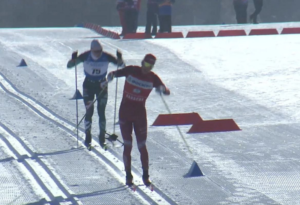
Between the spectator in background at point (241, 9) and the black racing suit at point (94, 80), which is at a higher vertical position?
the black racing suit at point (94, 80)

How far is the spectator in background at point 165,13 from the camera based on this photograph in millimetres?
27297

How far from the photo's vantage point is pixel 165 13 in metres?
27.8

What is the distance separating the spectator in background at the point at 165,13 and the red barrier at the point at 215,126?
13672 millimetres

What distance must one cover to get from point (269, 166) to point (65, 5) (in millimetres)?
28243

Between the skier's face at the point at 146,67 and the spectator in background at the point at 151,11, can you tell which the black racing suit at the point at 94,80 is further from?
the spectator in background at the point at 151,11

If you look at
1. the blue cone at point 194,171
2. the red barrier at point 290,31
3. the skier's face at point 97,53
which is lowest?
the red barrier at point 290,31

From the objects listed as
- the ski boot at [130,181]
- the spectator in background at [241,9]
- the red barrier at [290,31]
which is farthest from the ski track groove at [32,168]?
the spectator in background at [241,9]

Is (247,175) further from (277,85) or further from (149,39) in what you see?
(149,39)

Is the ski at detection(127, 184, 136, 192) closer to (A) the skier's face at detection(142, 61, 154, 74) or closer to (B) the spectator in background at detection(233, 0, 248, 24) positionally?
(A) the skier's face at detection(142, 61, 154, 74)

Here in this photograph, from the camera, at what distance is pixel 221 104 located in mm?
16688

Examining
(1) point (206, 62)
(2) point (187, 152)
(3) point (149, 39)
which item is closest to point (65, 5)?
(3) point (149, 39)

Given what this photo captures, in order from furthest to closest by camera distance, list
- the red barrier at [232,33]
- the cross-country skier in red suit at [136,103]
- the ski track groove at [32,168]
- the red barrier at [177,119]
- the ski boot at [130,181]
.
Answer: the red barrier at [232,33], the red barrier at [177,119], the cross-country skier in red suit at [136,103], the ski boot at [130,181], the ski track groove at [32,168]

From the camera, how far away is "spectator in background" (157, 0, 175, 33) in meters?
27.3

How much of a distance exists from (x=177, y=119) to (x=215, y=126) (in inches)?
37.9
